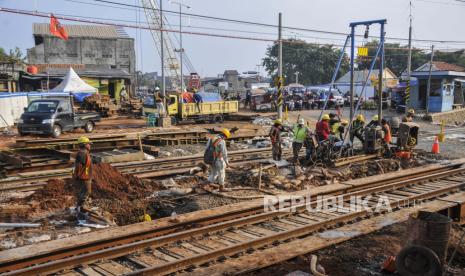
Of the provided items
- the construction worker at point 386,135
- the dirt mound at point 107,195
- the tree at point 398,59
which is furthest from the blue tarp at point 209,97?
the tree at point 398,59

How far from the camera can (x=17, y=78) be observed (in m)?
43.2

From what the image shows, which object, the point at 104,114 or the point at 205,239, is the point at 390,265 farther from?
the point at 104,114

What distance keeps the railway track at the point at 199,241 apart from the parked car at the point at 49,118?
14.9 metres

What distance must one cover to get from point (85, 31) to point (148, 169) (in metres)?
56.1

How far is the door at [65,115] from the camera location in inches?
895

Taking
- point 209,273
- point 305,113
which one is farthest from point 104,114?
point 209,273

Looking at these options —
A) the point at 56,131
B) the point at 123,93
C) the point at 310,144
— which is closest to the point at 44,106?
the point at 56,131

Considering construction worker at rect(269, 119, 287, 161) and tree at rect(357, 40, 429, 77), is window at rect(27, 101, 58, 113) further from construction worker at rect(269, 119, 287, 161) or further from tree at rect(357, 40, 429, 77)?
tree at rect(357, 40, 429, 77)

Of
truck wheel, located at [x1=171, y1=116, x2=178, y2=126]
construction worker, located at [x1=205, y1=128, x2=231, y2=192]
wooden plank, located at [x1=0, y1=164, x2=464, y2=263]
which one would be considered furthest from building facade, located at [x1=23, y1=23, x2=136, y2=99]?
wooden plank, located at [x1=0, y1=164, x2=464, y2=263]

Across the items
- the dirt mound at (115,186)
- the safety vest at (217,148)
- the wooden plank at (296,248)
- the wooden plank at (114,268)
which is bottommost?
the wooden plank at (114,268)

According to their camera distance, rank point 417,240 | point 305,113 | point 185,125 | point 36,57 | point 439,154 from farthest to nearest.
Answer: point 36,57 → point 305,113 → point 185,125 → point 439,154 → point 417,240

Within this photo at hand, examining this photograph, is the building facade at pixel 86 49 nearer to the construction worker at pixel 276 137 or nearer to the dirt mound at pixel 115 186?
the construction worker at pixel 276 137

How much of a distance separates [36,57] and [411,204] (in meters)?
58.1

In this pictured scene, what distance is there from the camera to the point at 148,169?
1567 centimetres
